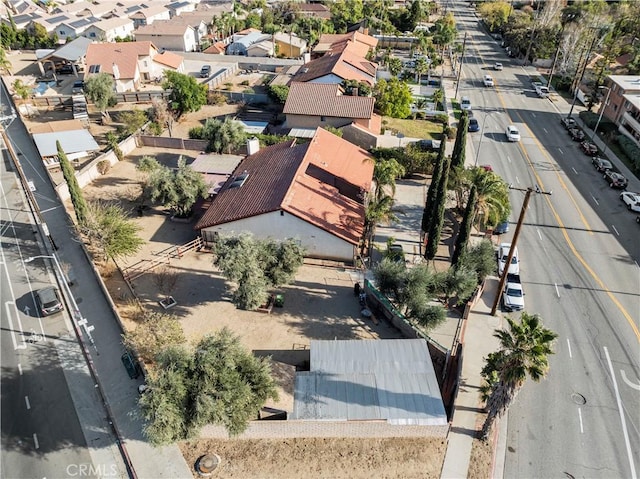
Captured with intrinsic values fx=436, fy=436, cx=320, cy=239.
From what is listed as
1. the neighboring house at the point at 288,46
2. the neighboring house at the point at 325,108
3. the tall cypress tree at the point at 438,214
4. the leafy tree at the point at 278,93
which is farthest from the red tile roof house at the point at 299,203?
the neighboring house at the point at 288,46

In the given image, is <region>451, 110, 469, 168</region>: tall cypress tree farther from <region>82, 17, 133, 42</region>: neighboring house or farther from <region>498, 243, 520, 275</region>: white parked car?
<region>82, 17, 133, 42</region>: neighboring house

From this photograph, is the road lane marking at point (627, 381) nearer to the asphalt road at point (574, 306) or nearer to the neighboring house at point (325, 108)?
the asphalt road at point (574, 306)

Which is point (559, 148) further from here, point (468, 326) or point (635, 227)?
point (468, 326)

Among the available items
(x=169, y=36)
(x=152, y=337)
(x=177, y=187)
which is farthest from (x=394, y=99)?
(x=169, y=36)

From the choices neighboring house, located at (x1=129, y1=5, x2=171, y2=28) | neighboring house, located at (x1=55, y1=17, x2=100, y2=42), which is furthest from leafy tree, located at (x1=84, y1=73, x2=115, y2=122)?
neighboring house, located at (x1=129, y1=5, x2=171, y2=28)

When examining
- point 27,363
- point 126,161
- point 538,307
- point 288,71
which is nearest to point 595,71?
point 288,71
